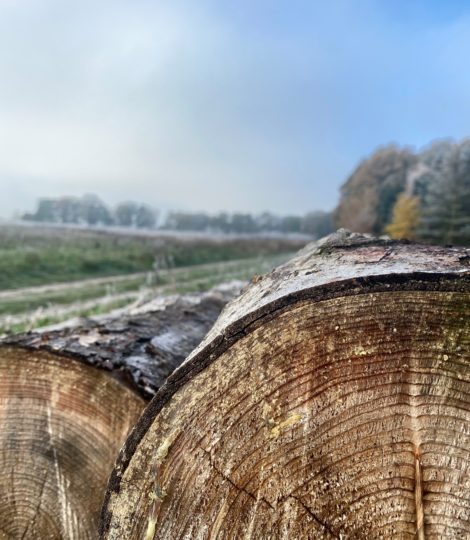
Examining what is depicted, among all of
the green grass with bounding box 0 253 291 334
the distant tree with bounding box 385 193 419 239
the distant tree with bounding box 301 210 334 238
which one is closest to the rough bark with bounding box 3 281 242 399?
the green grass with bounding box 0 253 291 334

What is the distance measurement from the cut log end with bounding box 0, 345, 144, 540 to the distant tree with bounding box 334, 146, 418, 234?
A: 32.4 meters

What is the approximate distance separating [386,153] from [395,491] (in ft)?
137

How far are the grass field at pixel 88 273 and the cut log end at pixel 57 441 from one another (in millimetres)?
2653

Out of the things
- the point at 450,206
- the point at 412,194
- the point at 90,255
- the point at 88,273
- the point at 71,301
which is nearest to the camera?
the point at 71,301

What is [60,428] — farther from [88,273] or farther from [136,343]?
[88,273]

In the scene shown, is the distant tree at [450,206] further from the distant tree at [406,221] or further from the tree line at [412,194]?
the distant tree at [406,221]

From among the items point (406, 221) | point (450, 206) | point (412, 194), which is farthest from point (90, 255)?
point (412, 194)

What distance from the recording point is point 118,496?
1822mm

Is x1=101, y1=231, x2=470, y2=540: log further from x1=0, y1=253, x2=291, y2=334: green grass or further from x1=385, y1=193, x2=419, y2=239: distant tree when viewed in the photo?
x1=385, y1=193, x2=419, y2=239: distant tree

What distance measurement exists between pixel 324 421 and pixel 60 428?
4.47ft

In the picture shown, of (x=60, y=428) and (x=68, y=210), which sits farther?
(x=68, y=210)

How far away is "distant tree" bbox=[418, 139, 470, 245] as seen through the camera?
1043 inches

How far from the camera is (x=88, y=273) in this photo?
19500 mm

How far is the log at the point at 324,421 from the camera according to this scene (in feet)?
5.35
